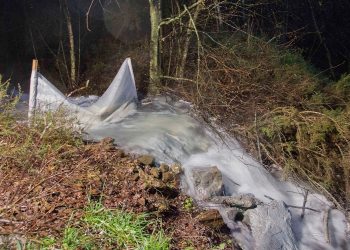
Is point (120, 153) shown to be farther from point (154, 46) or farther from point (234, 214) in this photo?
point (154, 46)

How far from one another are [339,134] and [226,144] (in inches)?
64.9

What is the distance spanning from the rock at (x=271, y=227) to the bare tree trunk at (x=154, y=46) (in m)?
3.58

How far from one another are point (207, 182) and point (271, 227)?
89 centimetres

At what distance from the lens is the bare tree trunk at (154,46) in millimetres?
7996

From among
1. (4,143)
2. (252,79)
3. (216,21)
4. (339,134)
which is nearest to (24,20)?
(216,21)

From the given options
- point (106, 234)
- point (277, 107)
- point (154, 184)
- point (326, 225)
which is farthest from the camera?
point (277, 107)

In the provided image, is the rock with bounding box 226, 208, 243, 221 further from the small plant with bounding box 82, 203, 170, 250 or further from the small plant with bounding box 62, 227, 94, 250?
the small plant with bounding box 62, 227, 94, 250

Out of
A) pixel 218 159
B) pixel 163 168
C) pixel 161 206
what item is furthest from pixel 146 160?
pixel 218 159

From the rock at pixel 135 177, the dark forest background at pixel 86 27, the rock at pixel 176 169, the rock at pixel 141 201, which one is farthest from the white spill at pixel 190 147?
the dark forest background at pixel 86 27

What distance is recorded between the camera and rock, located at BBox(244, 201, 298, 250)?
16.0ft

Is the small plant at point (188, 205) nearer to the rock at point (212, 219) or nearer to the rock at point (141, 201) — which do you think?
the rock at point (212, 219)

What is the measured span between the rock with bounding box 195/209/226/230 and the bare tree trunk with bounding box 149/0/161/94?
3790 mm

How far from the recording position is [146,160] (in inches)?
201

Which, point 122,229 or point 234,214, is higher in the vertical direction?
point 122,229
